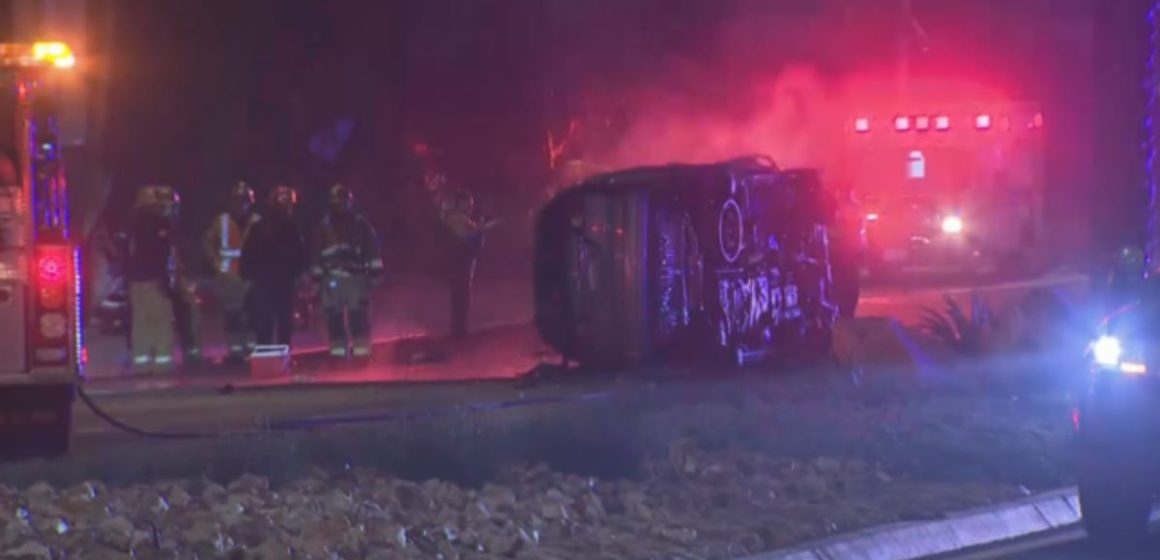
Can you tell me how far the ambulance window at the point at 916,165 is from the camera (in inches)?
1237

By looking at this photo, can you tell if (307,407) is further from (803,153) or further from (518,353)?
(803,153)

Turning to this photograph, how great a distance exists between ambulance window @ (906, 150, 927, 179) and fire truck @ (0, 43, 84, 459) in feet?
70.3

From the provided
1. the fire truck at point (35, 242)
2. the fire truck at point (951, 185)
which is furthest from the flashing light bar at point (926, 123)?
the fire truck at point (35, 242)

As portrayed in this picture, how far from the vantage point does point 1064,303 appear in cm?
1967

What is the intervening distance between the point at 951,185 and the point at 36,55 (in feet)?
74.9

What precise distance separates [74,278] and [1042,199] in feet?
86.8

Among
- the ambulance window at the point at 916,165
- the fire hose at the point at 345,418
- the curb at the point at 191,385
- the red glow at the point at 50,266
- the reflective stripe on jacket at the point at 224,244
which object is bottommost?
the fire hose at the point at 345,418

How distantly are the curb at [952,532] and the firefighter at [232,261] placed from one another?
897 centimetres

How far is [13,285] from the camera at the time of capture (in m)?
11.5

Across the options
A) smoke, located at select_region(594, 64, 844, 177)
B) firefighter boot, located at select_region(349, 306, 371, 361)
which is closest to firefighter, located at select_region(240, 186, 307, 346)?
firefighter boot, located at select_region(349, 306, 371, 361)

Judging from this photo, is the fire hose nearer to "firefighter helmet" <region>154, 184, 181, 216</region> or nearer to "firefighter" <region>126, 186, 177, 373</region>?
"firefighter" <region>126, 186, 177, 373</region>

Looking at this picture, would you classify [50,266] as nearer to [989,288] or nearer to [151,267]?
[151,267]

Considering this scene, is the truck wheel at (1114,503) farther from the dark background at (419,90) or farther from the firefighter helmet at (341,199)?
the dark background at (419,90)

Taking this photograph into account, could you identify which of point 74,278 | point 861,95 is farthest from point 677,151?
point 74,278
